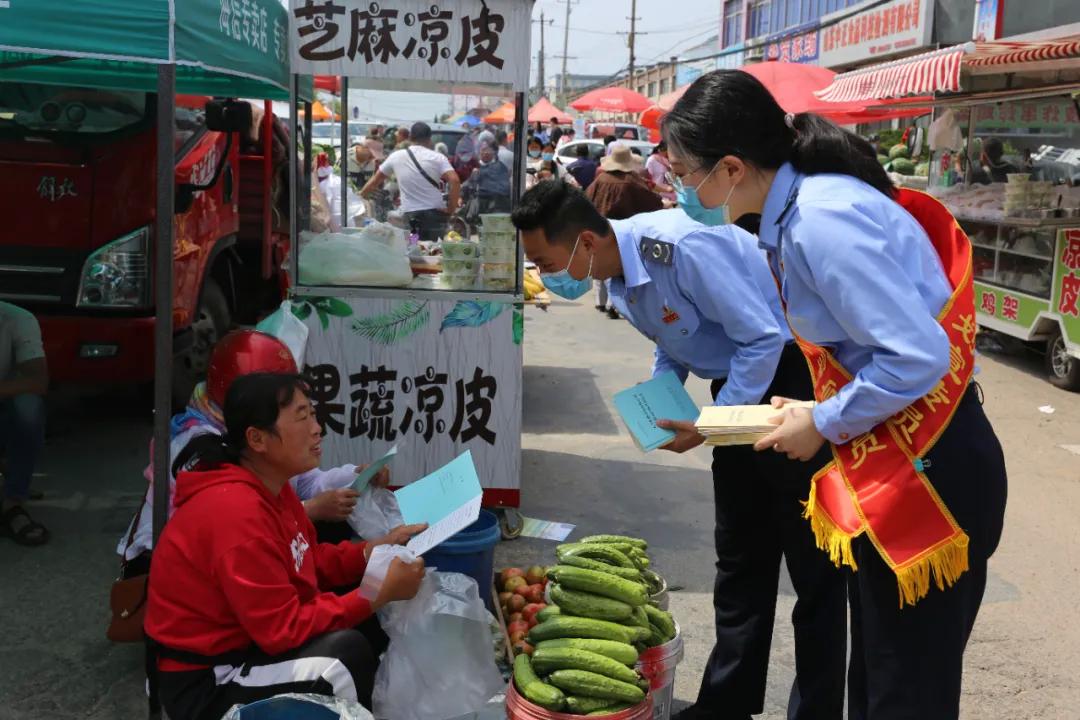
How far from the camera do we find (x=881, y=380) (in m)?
1.91

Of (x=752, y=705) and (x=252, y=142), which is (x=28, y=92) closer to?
(x=252, y=142)

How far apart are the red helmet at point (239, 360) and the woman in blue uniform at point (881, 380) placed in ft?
5.27

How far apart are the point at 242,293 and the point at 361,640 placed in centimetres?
632

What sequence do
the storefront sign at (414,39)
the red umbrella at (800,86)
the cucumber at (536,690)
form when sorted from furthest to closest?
the red umbrella at (800,86) < the storefront sign at (414,39) < the cucumber at (536,690)

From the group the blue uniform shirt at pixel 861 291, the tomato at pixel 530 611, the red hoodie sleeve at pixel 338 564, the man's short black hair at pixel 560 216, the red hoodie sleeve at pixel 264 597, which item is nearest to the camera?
the blue uniform shirt at pixel 861 291

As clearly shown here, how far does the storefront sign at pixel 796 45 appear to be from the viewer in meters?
29.0

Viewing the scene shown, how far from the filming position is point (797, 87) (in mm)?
12227

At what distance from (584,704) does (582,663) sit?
0.34 ft

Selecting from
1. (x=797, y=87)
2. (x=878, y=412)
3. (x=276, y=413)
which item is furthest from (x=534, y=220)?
(x=797, y=87)

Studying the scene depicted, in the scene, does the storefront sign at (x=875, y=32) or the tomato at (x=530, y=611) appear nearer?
the tomato at (x=530, y=611)

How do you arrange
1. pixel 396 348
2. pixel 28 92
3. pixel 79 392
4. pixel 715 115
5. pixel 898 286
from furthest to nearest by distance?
pixel 79 392, pixel 28 92, pixel 396 348, pixel 715 115, pixel 898 286

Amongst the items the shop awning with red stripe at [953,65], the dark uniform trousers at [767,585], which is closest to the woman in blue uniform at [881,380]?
the dark uniform trousers at [767,585]

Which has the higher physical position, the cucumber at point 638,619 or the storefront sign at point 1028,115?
the storefront sign at point 1028,115

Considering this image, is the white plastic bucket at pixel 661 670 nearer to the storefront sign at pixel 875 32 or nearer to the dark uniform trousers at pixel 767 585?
the dark uniform trousers at pixel 767 585
